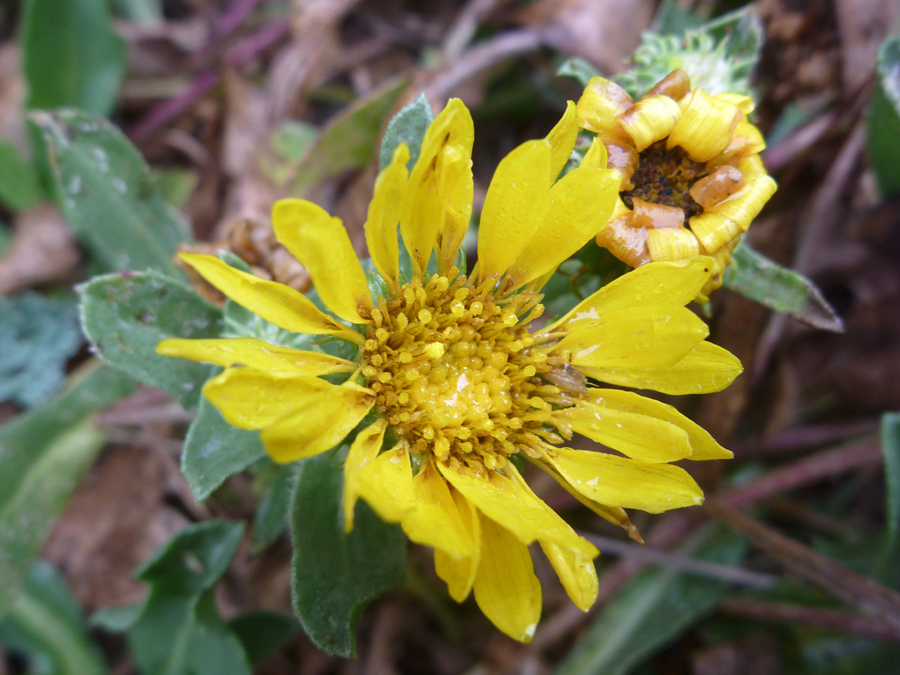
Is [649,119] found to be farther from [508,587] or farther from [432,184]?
[508,587]

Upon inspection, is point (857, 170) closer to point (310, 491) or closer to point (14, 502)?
point (310, 491)

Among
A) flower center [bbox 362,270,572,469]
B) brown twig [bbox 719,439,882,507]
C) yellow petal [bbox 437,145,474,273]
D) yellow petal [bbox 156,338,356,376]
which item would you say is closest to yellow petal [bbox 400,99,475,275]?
yellow petal [bbox 437,145,474,273]

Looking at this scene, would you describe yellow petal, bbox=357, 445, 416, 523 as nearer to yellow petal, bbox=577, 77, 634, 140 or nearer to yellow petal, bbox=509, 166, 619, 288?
yellow petal, bbox=509, 166, 619, 288

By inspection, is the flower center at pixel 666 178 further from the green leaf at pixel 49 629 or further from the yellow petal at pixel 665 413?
the green leaf at pixel 49 629

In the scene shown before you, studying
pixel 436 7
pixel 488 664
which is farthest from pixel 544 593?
pixel 436 7

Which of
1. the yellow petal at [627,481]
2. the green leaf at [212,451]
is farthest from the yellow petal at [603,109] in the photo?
the green leaf at [212,451]
